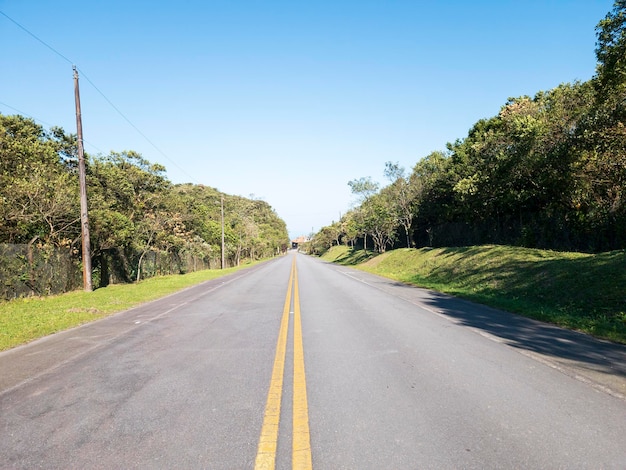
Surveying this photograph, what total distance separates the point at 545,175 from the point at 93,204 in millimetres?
24069

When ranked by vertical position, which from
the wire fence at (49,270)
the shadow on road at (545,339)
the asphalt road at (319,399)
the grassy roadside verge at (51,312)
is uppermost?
the wire fence at (49,270)

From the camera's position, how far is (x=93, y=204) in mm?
19062

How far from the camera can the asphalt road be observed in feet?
9.87

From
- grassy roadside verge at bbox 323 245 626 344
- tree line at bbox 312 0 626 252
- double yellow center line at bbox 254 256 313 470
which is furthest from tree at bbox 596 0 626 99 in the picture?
double yellow center line at bbox 254 256 313 470

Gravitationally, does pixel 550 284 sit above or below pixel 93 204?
below

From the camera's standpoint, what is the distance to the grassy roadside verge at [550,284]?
9406mm

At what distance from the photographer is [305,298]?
13359 mm

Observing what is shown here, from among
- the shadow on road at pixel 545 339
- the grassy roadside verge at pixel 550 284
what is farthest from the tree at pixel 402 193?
the shadow on road at pixel 545 339

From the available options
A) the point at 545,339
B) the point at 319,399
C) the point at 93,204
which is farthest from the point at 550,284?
the point at 93,204

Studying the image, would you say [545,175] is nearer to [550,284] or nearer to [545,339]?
[550,284]

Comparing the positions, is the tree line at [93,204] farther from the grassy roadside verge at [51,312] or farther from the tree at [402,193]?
the tree at [402,193]

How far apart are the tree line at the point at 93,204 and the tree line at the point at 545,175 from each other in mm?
20124

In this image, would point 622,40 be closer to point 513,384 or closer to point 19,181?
point 513,384

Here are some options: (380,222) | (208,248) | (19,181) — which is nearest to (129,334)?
(19,181)
